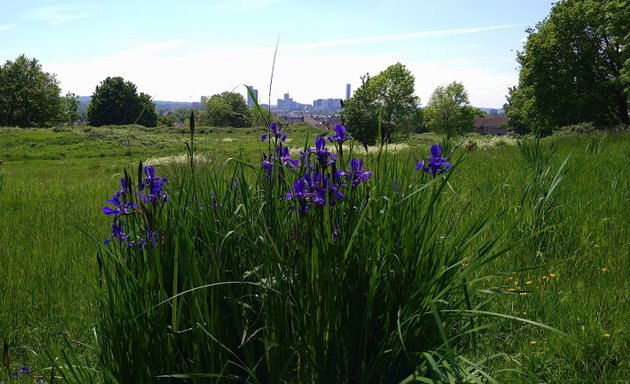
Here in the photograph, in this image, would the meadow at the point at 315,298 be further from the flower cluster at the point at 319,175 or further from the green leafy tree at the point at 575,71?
the green leafy tree at the point at 575,71

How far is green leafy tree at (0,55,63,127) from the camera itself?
64188 mm

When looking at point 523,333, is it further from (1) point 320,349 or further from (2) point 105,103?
(2) point 105,103

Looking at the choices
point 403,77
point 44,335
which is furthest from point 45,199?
point 403,77

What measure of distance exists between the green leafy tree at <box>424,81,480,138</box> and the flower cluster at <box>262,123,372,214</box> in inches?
2857

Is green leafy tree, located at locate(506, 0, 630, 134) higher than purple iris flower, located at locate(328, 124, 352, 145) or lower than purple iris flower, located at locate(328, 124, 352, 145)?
higher

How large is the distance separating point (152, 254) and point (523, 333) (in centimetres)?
199

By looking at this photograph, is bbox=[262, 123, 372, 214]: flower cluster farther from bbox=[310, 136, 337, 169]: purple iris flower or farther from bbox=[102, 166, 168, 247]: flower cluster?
bbox=[102, 166, 168, 247]: flower cluster

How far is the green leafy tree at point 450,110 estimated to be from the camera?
73688mm

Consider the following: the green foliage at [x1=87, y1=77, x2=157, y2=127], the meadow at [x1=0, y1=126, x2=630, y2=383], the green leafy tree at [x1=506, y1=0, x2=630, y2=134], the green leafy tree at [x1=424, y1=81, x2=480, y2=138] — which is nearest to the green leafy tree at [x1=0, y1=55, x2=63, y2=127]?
the green foliage at [x1=87, y1=77, x2=157, y2=127]

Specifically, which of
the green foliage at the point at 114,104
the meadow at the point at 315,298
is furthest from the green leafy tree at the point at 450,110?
the meadow at the point at 315,298

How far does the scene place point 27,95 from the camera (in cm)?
6525

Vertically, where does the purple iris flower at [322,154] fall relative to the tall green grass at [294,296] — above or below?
above

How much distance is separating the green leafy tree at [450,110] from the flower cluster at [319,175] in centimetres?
7256

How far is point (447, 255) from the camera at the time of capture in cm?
191
